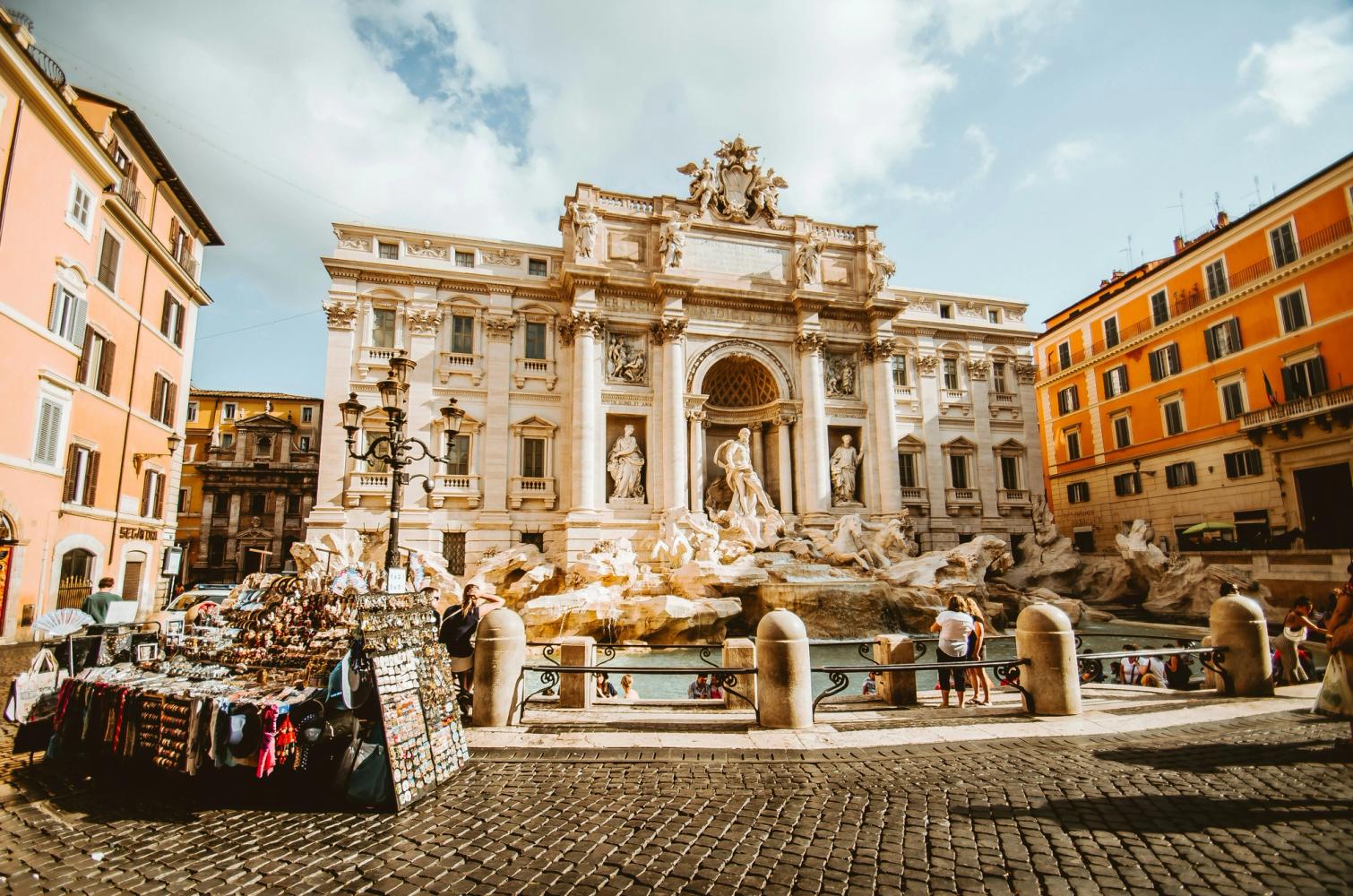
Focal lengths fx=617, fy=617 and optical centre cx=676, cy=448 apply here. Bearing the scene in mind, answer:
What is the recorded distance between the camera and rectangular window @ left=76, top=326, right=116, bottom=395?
51.3ft

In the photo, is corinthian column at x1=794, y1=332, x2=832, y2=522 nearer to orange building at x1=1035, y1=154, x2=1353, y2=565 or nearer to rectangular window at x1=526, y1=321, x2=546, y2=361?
rectangular window at x1=526, y1=321, x2=546, y2=361

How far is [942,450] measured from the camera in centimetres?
2809

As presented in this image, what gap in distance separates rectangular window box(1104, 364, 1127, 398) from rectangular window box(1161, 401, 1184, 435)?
8.29ft

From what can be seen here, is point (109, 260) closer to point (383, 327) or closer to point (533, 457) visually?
point (383, 327)

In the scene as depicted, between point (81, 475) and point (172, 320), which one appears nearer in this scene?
point (81, 475)

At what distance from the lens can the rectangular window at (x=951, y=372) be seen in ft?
95.9

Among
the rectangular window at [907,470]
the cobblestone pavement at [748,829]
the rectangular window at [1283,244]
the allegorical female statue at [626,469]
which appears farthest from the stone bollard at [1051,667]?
the rectangular window at [1283,244]

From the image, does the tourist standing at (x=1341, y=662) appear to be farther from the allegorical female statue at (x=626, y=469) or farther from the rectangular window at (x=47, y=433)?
the rectangular window at (x=47, y=433)

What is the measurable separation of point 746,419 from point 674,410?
4.24m

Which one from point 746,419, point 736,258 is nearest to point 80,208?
point 736,258

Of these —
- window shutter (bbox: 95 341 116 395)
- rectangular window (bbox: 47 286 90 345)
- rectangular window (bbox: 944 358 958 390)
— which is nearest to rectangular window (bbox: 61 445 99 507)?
window shutter (bbox: 95 341 116 395)

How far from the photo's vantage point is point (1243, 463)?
23.5 meters

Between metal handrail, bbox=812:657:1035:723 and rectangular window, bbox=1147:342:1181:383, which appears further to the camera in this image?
rectangular window, bbox=1147:342:1181:383

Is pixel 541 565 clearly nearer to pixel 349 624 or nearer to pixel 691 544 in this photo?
pixel 691 544
